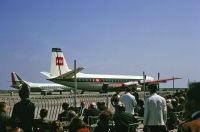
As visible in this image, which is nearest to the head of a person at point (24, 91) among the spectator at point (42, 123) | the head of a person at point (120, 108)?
the spectator at point (42, 123)

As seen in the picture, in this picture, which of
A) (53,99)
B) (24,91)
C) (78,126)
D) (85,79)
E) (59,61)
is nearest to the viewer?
(78,126)

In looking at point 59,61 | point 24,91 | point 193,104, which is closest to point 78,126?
point 24,91

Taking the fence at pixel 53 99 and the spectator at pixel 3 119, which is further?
the fence at pixel 53 99

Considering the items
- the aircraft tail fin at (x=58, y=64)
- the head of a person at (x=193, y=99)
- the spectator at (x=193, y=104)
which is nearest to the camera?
the spectator at (x=193, y=104)

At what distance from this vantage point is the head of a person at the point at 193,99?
2.93m

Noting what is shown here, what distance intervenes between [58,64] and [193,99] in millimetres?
57341

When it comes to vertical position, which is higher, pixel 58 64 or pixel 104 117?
pixel 58 64

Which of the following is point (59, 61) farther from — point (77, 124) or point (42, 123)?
point (77, 124)

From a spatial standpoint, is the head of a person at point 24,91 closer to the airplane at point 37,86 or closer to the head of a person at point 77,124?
the head of a person at point 77,124

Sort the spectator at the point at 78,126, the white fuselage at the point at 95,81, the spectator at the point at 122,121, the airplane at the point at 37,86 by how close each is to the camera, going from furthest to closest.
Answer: the airplane at the point at 37,86 < the white fuselage at the point at 95,81 < the spectator at the point at 122,121 < the spectator at the point at 78,126

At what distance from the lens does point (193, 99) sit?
2.95 metres

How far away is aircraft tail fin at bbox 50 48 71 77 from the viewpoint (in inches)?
2324

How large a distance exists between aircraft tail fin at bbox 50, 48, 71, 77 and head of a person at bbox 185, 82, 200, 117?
56187 millimetres

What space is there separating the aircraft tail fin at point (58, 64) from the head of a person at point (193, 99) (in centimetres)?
5619
